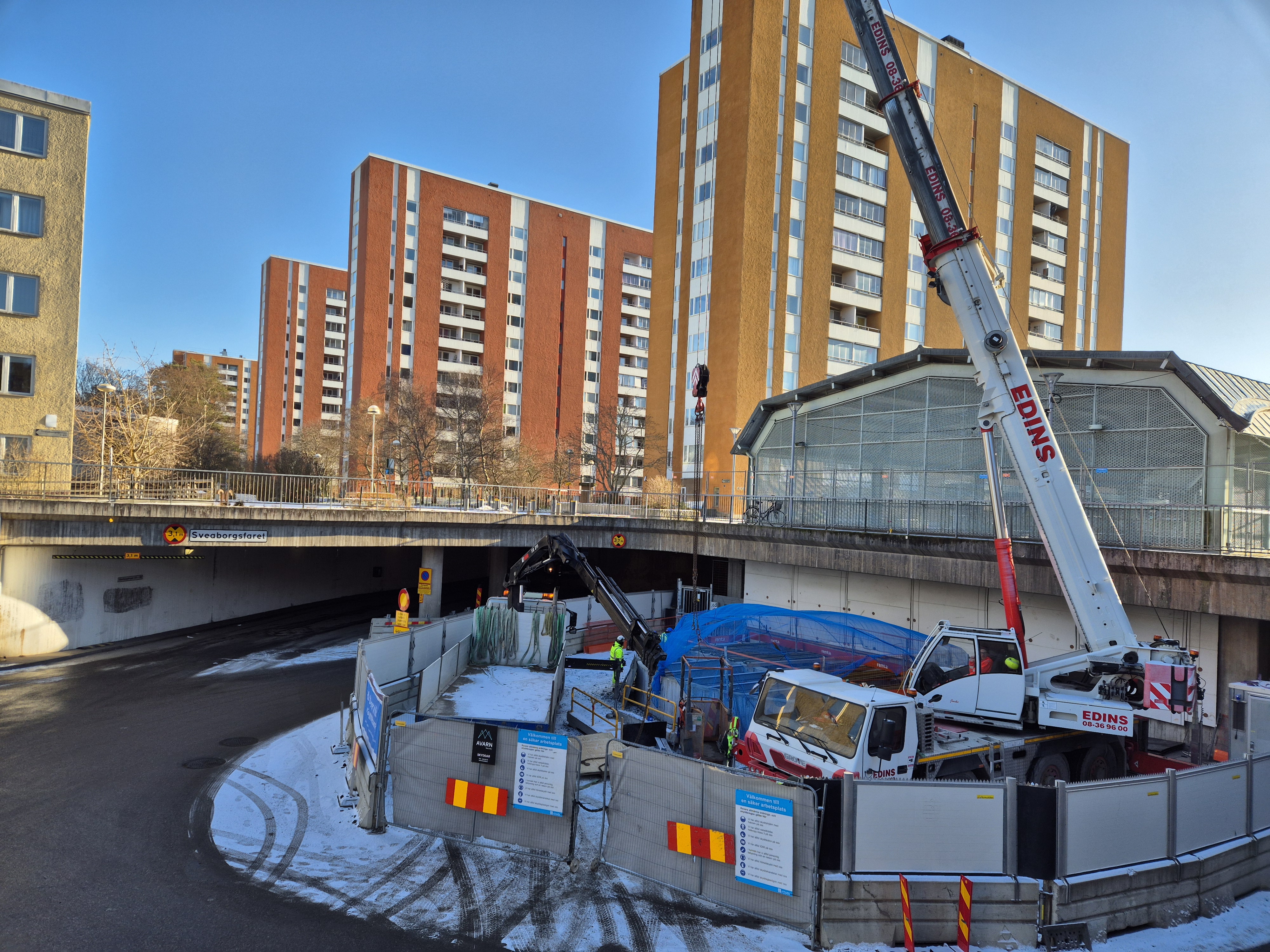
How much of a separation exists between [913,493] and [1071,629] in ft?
21.9

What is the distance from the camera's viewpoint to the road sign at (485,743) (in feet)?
32.8

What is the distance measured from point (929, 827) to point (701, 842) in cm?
249

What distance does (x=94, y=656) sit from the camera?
22875mm

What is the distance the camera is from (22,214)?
25531 millimetres

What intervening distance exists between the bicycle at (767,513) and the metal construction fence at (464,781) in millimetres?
18561

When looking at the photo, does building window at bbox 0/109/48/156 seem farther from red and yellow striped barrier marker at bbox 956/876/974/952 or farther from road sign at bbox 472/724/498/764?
red and yellow striped barrier marker at bbox 956/876/974/952

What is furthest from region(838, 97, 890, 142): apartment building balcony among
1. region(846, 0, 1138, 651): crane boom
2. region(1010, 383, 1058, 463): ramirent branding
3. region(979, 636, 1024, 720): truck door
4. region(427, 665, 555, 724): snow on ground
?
region(979, 636, 1024, 720): truck door

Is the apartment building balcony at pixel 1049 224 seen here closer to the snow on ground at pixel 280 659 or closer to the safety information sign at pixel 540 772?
the snow on ground at pixel 280 659

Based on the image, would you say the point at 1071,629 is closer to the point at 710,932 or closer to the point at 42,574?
the point at 710,932

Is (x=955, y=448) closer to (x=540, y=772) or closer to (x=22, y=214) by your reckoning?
(x=540, y=772)

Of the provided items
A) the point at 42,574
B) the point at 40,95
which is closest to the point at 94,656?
the point at 42,574

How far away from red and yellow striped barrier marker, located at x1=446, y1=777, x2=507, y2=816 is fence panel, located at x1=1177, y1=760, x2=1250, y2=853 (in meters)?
8.03

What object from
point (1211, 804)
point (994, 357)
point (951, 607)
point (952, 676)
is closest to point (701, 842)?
point (952, 676)

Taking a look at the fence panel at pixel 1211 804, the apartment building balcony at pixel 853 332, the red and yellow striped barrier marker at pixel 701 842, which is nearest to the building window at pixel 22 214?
the red and yellow striped barrier marker at pixel 701 842
